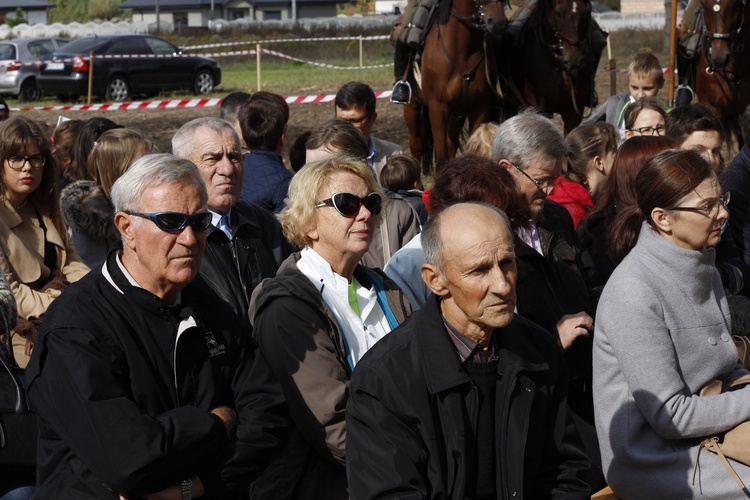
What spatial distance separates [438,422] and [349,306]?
1051 mm

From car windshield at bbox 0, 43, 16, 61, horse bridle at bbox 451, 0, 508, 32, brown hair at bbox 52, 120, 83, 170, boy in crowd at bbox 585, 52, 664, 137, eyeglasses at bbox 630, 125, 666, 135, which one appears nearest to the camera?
eyeglasses at bbox 630, 125, 666, 135

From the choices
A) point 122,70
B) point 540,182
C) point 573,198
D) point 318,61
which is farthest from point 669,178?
point 318,61

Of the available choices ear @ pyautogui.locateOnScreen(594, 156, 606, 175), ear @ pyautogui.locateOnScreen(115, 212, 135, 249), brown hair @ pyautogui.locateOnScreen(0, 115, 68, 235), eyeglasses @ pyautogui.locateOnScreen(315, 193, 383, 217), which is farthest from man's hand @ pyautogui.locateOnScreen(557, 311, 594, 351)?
brown hair @ pyautogui.locateOnScreen(0, 115, 68, 235)

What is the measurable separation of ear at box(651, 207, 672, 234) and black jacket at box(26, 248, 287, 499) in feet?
5.46

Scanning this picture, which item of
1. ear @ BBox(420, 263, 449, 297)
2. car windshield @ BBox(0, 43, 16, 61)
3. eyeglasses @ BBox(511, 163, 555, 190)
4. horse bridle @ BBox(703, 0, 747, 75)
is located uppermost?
horse bridle @ BBox(703, 0, 747, 75)

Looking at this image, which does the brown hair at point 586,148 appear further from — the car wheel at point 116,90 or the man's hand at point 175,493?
the car wheel at point 116,90

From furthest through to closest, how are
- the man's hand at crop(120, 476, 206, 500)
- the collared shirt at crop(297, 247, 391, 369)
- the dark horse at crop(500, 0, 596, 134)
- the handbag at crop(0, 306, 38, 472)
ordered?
the dark horse at crop(500, 0, 596, 134) < the collared shirt at crop(297, 247, 391, 369) < the handbag at crop(0, 306, 38, 472) < the man's hand at crop(120, 476, 206, 500)

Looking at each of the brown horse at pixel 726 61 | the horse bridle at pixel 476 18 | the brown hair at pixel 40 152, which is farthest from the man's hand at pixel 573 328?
the brown horse at pixel 726 61

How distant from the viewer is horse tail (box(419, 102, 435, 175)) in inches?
507

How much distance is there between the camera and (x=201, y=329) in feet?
11.3

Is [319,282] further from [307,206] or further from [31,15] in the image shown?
[31,15]

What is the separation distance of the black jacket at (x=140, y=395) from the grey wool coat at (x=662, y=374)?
127cm

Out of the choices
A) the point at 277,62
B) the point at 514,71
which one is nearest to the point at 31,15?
the point at 277,62

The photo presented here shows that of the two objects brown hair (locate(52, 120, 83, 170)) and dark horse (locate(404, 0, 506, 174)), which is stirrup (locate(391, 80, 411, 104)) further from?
brown hair (locate(52, 120, 83, 170))
